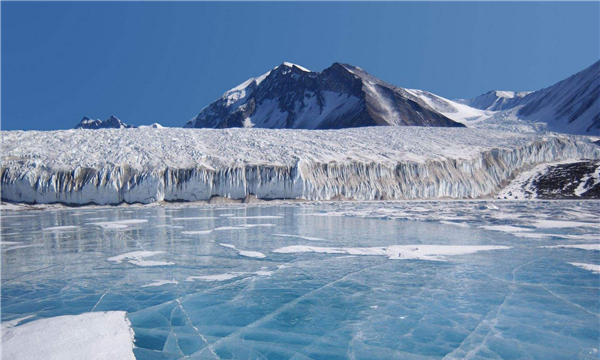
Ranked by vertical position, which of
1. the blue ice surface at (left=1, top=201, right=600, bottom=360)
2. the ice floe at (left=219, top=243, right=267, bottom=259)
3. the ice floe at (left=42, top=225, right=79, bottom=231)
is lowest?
the blue ice surface at (left=1, top=201, right=600, bottom=360)

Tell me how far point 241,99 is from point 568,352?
159m

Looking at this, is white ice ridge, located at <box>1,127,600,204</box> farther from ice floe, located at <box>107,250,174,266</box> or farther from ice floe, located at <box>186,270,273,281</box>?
ice floe, located at <box>186,270,273,281</box>

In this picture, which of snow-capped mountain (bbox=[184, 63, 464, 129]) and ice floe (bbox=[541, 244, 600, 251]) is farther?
snow-capped mountain (bbox=[184, 63, 464, 129])

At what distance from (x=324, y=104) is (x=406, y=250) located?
340 ft

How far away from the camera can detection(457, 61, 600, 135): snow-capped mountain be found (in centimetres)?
6931

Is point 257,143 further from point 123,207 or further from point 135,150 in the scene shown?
point 123,207

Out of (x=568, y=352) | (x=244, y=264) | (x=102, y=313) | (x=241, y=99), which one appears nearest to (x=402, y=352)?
(x=568, y=352)

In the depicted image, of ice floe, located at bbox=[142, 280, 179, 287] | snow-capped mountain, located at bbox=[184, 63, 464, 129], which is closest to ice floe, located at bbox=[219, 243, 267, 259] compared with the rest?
ice floe, located at bbox=[142, 280, 179, 287]

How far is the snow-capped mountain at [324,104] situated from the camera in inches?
3647

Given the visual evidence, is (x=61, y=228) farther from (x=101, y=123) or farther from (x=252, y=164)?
(x=101, y=123)

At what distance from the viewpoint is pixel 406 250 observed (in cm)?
954

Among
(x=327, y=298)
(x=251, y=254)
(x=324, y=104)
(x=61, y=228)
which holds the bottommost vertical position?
(x=327, y=298)

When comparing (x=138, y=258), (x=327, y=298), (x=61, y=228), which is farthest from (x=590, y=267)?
(x=61, y=228)

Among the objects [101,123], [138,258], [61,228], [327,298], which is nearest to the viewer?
[327,298]
